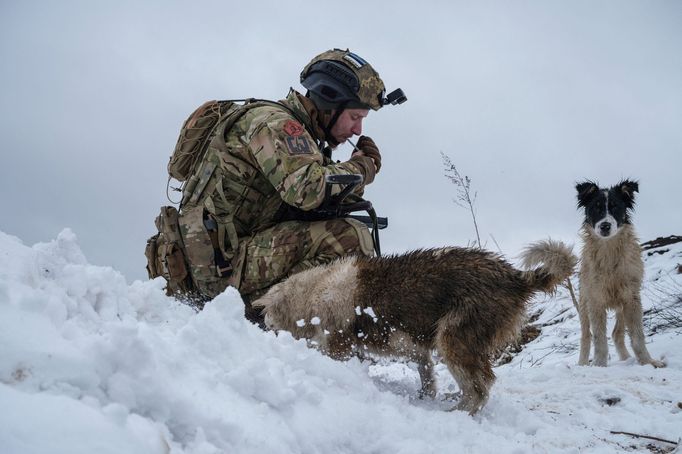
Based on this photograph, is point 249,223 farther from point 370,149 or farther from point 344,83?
point 344,83

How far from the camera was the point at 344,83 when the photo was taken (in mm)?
5043

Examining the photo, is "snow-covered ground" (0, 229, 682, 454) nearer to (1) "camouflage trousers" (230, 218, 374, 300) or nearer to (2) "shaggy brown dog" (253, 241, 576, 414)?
(2) "shaggy brown dog" (253, 241, 576, 414)

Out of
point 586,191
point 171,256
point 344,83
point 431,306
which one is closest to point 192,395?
point 431,306

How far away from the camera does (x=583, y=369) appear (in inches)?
208

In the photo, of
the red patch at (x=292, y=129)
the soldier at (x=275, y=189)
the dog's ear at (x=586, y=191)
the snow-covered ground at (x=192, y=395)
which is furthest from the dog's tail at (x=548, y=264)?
the dog's ear at (x=586, y=191)

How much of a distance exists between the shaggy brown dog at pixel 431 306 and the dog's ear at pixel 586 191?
4.04 meters

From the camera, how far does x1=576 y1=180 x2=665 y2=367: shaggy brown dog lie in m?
6.25

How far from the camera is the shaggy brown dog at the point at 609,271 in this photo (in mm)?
6250

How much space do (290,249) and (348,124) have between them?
1507 millimetres

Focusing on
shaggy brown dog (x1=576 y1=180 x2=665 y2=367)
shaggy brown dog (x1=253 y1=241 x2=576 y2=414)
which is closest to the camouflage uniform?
shaggy brown dog (x1=253 y1=241 x2=576 y2=414)

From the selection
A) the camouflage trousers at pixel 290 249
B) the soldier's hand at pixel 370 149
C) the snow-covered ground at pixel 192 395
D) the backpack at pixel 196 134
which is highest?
the backpack at pixel 196 134

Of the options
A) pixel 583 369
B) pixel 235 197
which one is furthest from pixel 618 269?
pixel 235 197

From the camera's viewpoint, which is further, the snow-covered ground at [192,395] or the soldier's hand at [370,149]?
the soldier's hand at [370,149]

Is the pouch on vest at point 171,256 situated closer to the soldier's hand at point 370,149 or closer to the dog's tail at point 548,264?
the soldier's hand at point 370,149
